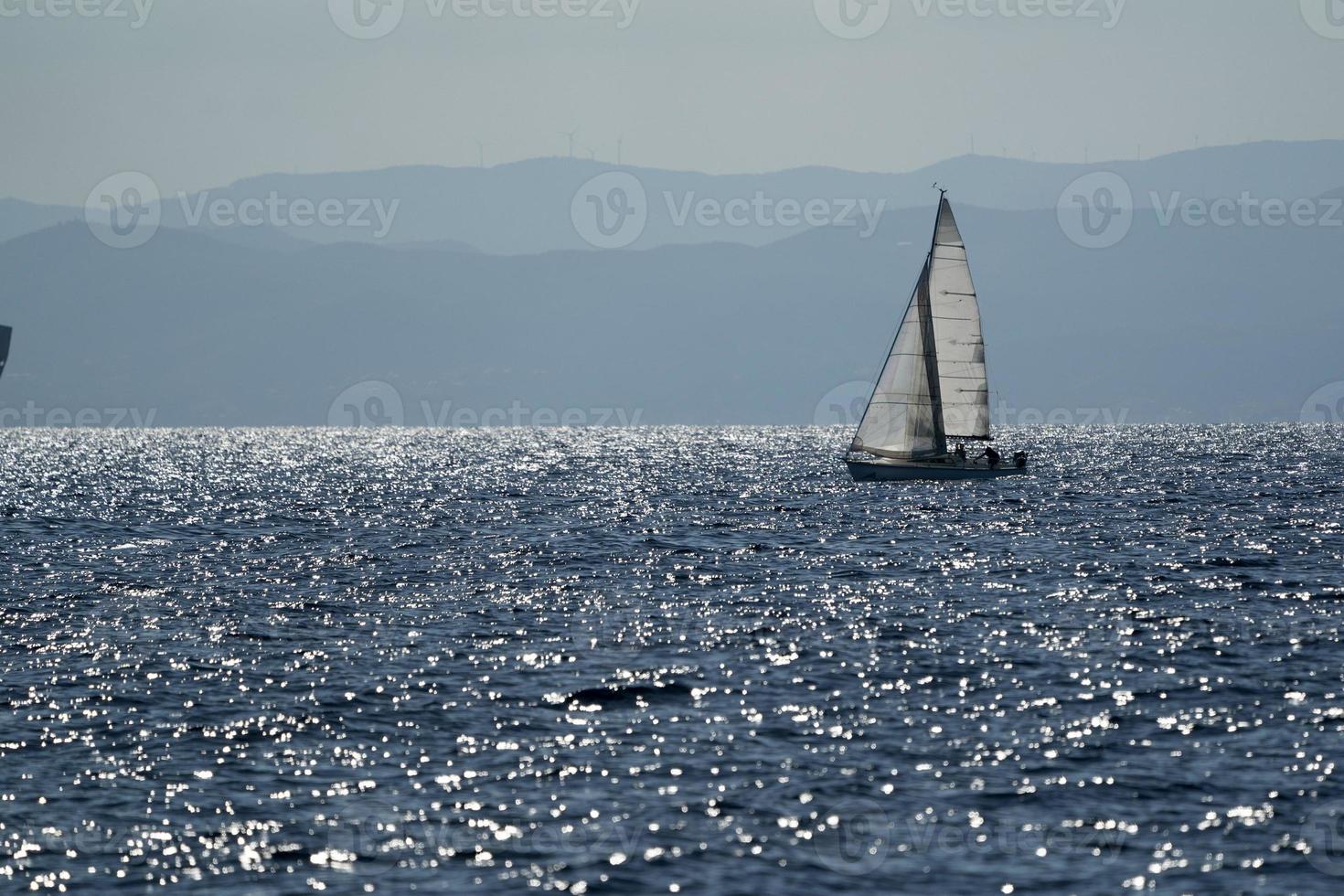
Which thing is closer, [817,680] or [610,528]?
[817,680]

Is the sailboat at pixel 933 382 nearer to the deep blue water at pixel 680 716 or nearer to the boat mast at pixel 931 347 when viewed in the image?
the boat mast at pixel 931 347

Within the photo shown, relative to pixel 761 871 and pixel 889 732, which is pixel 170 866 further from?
pixel 889 732

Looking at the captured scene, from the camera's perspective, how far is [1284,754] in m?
27.6

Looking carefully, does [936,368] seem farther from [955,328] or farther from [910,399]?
[955,328]

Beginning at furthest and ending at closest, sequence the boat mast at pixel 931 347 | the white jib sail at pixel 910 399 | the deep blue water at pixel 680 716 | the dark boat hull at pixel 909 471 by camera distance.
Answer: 1. the dark boat hull at pixel 909 471
2. the white jib sail at pixel 910 399
3. the boat mast at pixel 931 347
4. the deep blue water at pixel 680 716

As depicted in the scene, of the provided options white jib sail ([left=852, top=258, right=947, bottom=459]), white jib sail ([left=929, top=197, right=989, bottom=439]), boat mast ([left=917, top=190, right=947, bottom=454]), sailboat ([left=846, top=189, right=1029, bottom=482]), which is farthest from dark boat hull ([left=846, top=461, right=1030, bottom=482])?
white jib sail ([left=929, top=197, right=989, bottom=439])

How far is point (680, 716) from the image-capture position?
3117 cm

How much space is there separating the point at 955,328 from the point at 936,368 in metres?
2.65

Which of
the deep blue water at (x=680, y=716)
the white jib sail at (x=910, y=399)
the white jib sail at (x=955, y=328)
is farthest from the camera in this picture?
the white jib sail at (x=910, y=399)

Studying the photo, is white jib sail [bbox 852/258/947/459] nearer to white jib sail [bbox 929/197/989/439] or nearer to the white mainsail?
the white mainsail

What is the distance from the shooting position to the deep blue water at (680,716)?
→ 73.5 ft

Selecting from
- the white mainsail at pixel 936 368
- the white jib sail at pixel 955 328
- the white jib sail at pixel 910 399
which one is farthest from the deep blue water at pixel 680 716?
the white jib sail at pixel 955 328

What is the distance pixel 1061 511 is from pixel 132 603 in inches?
2075

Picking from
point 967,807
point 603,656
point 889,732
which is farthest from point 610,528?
point 967,807
